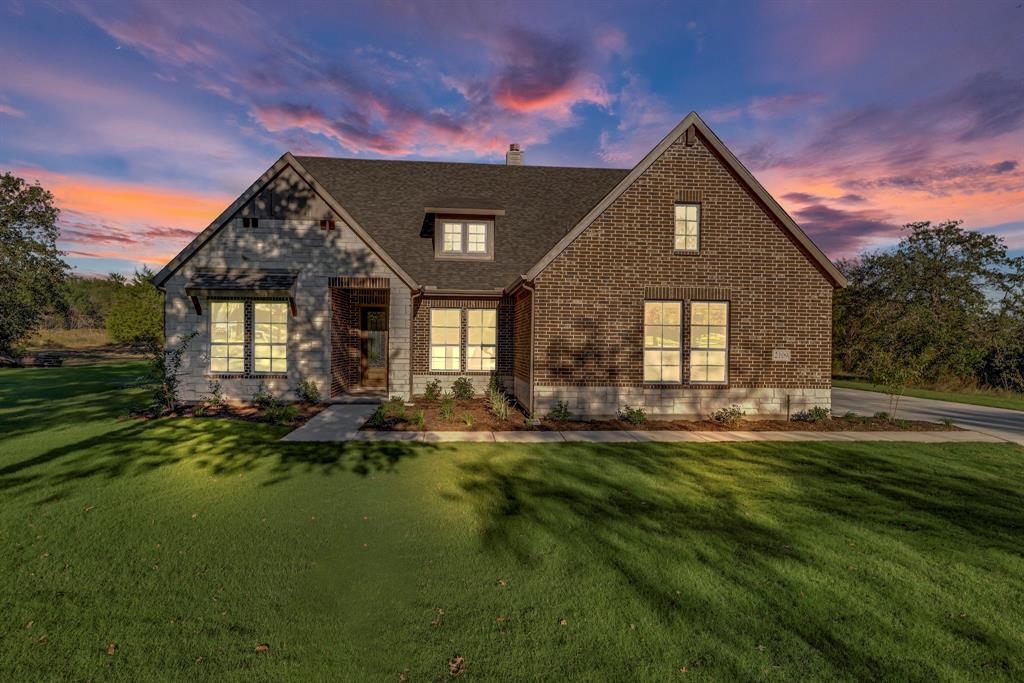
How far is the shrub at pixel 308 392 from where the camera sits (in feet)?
45.6

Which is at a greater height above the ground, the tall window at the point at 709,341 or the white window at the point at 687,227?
the white window at the point at 687,227

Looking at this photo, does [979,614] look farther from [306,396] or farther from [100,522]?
[306,396]

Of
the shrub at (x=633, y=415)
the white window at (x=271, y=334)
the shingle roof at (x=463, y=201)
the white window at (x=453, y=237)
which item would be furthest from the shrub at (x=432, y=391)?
the shrub at (x=633, y=415)

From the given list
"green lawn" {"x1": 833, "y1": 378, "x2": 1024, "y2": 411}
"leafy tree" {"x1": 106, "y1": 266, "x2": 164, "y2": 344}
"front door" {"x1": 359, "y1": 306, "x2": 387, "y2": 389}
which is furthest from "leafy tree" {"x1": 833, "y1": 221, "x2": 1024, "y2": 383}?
"leafy tree" {"x1": 106, "y1": 266, "x2": 164, "y2": 344}

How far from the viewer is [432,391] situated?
1541cm

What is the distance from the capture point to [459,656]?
3.33 meters

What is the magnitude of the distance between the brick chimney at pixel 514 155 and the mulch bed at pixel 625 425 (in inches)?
553

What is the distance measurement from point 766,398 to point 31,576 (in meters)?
14.5

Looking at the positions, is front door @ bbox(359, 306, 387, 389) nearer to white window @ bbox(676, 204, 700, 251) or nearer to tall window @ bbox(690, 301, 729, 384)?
white window @ bbox(676, 204, 700, 251)

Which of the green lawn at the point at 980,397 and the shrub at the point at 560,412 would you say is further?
the green lawn at the point at 980,397

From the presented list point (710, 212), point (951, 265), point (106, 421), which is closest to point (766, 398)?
point (710, 212)

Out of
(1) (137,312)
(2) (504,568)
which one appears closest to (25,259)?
(1) (137,312)

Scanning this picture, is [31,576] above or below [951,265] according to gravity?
below

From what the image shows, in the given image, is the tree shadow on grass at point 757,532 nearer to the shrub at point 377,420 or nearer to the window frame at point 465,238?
the shrub at point 377,420
